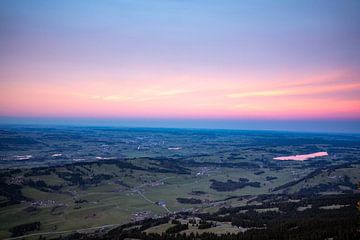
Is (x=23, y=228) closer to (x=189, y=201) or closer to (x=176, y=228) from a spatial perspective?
(x=176, y=228)

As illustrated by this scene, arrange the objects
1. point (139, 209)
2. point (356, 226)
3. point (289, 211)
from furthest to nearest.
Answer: point (139, 209), point (289, 211), point (356, 226)

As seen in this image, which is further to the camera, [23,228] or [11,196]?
[11,196]

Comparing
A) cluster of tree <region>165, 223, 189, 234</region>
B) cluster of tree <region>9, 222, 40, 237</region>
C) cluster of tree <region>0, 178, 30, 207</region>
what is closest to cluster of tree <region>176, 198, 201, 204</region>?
cluster of tree <region>9, 222, 40, 237</region>

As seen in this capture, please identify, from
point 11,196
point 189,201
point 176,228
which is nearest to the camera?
point 176,228

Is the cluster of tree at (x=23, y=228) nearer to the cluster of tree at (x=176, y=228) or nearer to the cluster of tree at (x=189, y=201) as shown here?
the cluster of tree at (x=176, y=228)

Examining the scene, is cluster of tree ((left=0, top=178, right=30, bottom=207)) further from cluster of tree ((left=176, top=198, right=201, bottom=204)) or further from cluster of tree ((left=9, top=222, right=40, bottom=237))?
cluster of tree ((left=176, top=198, right=201, bottom=204))

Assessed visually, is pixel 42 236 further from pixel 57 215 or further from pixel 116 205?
pixel 116 205

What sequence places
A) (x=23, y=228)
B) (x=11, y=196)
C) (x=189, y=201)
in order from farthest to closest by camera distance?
(x=189, y=201) < (x=11, y=196) < (x=23, y=228)

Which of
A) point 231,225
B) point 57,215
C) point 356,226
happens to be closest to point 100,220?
point 57,215

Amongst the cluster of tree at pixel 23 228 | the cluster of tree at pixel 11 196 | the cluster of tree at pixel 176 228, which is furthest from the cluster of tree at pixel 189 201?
the cluster of tree at pixel 176 228

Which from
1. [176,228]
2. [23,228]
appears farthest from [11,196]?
[176,228]

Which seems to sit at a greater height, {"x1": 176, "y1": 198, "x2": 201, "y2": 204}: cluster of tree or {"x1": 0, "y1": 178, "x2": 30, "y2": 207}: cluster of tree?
{"x1": 0, "y1": 178, "x2": 30, "y2": 207}: cluster of tree
